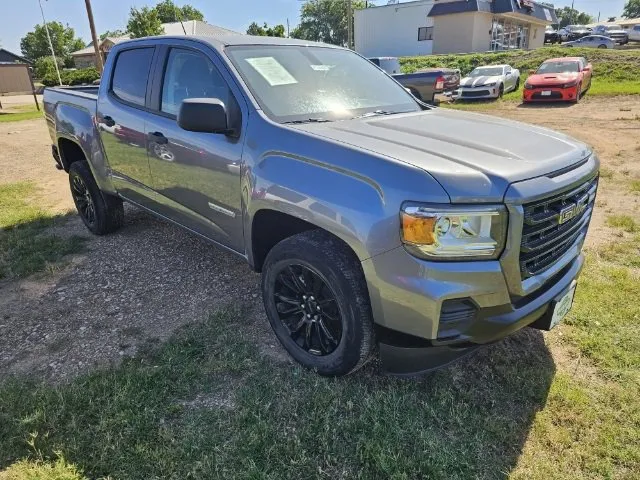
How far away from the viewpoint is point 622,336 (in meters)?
3.18

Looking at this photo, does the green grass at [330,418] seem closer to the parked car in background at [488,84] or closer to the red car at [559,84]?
the red car at [559,84]

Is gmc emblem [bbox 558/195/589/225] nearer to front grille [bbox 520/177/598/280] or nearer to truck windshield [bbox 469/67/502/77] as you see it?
front grille [bbox 520/177/598/280]

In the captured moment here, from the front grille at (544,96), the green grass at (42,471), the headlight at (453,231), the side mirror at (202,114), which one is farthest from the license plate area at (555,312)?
the front grille at (544,96)

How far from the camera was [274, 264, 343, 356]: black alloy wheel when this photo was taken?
8.79 feet

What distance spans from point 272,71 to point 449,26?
37343 mm

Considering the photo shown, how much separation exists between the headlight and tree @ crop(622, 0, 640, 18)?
120m

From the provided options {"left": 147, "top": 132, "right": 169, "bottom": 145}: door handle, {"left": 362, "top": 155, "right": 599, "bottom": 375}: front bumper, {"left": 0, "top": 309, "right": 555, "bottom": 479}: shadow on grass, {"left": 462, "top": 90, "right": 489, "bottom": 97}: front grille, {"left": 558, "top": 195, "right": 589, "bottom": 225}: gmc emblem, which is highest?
{"left": 147, "top": 132, "right": 169, "bottom": 145}: door handle

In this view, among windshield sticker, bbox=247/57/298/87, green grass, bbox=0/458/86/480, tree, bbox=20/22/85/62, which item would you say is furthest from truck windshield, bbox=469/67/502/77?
tree, bbox=20/22/85/62

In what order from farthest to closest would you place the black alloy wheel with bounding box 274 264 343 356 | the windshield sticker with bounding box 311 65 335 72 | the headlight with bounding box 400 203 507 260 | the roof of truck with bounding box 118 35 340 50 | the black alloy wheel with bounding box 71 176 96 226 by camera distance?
the black alloy wheel with bounding box 71 176 96 226, the windshield sticker with bounding box 311 65 335 72, the roof of truck with bounding box 118 35 340 50, the black alloy wheel with bounding box 274 264 343 356, the headlight with bounding box 400 203 507 260

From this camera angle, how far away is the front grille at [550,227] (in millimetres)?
2207

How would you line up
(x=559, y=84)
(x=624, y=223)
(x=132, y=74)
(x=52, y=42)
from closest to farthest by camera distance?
(x=132, y=74) < (x=624, y=223) < (x=559, y=84) < (x=52, y=42)

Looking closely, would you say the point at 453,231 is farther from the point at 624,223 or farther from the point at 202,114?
the point at 624,223

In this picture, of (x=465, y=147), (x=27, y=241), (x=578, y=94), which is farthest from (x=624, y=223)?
→ (x=578, y=94)

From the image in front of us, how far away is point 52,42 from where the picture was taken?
224ft
